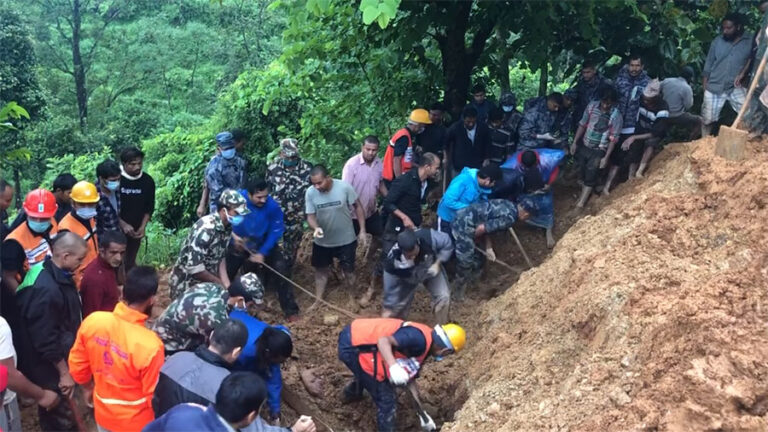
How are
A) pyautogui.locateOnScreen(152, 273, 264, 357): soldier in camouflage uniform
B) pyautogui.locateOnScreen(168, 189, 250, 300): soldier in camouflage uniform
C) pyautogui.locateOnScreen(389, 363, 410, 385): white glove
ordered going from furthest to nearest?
pyautogui.locateOnScreen(168, 189, 250, 300): soldier in camouflage uniform, pyautogui.locateOnScreen(389, 363, 410, 385): white glove, pyautogui.locateOnScreen(152, 273, 264, 357): soldier in camouflage uniform

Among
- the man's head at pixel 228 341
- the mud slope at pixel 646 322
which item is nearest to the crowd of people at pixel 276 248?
the man's head at pixel 228 341

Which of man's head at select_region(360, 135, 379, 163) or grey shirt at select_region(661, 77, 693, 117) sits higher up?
grey shirt at select_region(661, 77, 693, 117)

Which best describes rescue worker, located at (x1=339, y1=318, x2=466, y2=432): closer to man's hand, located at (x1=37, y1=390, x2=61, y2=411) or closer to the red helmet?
man's hand, located at (x1=37, y1=390, x2=61, y2=411)

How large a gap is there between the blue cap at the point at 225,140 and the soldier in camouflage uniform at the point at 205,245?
1700mm

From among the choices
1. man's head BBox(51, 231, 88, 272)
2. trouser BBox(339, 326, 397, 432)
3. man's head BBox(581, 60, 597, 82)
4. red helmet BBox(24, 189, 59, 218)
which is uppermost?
man's head BBox(581, 60, 597, 82)

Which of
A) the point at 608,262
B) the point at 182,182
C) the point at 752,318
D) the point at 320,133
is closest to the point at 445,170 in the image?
the point at 320,133

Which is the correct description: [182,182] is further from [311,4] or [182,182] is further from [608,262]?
[608,262]

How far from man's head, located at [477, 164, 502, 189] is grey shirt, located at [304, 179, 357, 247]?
1.29 metres

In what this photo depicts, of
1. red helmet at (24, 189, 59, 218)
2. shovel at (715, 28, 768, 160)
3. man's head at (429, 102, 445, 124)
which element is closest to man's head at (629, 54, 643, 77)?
shovel at (715, 28, 768, 160)

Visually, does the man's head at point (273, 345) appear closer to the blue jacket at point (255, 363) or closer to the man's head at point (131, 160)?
the blue jacket at point (255, 363)

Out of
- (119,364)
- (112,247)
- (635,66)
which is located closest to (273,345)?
(119,364)

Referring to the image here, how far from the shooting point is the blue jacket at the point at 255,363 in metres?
4.55

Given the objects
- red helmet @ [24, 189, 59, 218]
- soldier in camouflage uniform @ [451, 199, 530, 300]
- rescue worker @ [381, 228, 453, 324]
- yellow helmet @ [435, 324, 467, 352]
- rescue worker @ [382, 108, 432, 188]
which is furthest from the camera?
rescue worker @ [382, 108, 432, 188]

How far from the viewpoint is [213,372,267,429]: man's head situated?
11.1ft
